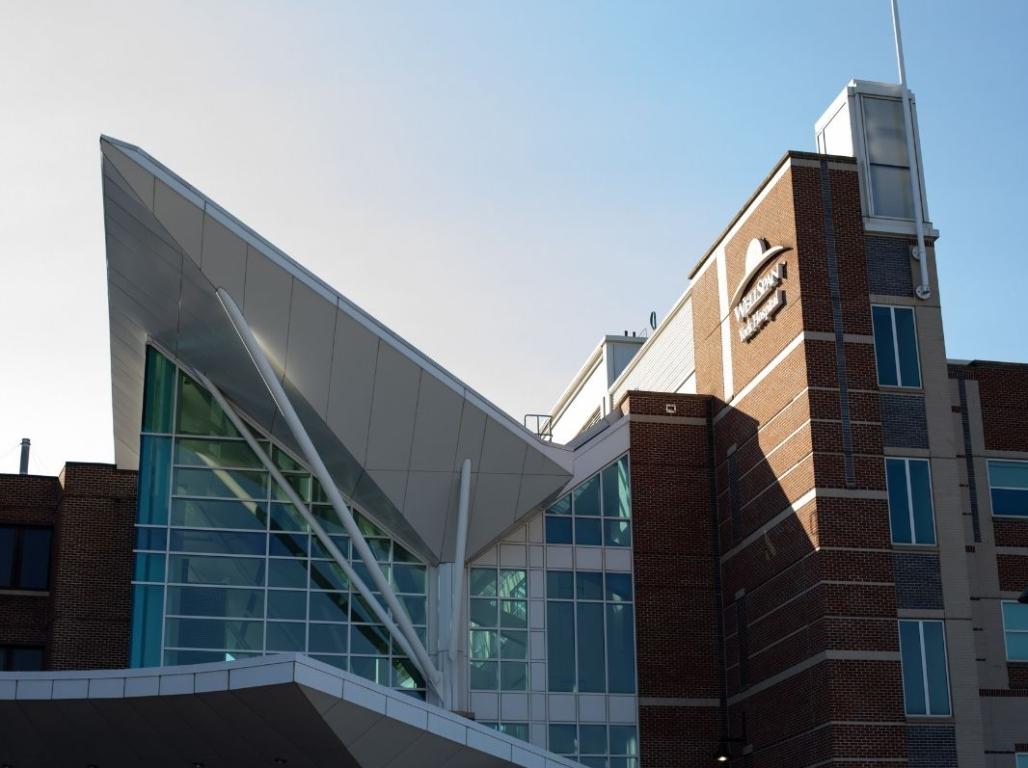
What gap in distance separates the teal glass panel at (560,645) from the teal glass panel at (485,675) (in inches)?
52.3

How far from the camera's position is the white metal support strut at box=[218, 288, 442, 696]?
36469 mm

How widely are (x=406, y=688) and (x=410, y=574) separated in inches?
117

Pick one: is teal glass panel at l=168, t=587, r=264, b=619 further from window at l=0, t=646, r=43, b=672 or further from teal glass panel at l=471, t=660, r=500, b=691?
teal glass panel at l=471, t=660, r=500, b=691

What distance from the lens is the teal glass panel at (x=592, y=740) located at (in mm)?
38875

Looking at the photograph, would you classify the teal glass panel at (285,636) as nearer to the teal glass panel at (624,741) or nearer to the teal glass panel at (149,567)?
the teal glass panel at (149,567)

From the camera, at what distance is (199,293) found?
37.3 metres

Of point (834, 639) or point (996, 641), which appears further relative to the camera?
point (996, 641)

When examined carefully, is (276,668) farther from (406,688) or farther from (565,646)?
(565,646)

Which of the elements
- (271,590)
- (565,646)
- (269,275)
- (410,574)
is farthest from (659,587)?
(269,275)

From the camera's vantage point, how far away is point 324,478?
121ft

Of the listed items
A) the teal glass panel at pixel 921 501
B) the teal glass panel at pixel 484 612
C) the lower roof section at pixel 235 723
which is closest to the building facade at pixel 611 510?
the teal glass panel at pixel 921 501

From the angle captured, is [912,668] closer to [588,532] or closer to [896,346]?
[896,346]

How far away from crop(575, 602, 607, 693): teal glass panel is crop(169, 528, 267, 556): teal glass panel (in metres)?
8.28

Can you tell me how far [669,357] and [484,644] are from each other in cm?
1161
